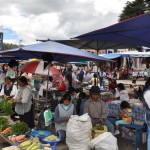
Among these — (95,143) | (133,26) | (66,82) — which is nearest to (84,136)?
(95,143)

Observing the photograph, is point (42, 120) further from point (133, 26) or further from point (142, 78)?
point (142, 78)

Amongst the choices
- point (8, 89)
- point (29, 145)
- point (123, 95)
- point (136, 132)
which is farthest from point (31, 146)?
point (123, 95)

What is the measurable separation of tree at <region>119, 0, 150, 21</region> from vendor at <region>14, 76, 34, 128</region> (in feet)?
107

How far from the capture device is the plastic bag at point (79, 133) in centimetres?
501

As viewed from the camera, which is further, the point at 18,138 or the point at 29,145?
the point at 18,138

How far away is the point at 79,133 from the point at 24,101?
1.78 meters

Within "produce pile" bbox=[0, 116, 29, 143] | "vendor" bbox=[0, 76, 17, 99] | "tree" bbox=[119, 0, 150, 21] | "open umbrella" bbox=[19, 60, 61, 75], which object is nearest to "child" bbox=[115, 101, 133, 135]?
"open umbrella" bbox=[19, 60, 61, 75]

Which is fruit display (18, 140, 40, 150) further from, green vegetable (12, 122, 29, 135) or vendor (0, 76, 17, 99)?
vendor (0, 76, 17, 99)

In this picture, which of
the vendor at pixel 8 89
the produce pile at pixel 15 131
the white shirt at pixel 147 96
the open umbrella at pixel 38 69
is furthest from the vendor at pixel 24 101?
the white shirt at pixel 147 96

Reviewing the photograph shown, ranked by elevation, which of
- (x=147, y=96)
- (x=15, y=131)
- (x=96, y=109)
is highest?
(x=147, y=96)

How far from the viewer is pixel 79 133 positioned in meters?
5.02

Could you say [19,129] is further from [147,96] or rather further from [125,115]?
[147,96]

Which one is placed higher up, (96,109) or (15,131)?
(96,109)

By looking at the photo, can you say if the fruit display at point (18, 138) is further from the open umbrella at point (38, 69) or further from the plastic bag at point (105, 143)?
the open umbrella at point (38, 69)
